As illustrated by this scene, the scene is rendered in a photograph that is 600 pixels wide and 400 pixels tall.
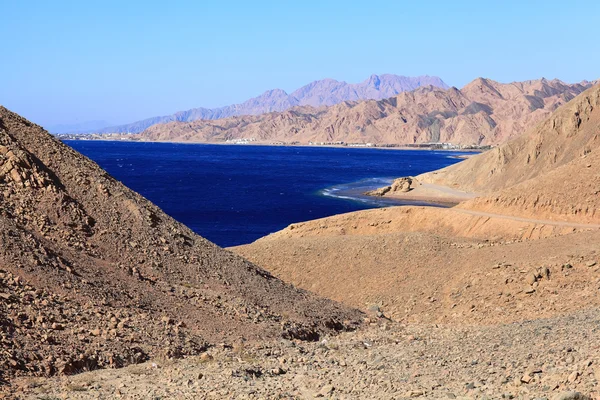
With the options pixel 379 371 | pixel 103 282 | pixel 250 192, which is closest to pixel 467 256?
pixel 379 371

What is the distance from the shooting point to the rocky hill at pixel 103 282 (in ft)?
47.5

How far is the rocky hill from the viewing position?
14.5m

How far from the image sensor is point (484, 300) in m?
22.7

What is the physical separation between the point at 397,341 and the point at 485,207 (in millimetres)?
27518

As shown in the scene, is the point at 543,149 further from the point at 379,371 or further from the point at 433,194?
the point at 379,371

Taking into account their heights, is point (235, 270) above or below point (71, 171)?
below

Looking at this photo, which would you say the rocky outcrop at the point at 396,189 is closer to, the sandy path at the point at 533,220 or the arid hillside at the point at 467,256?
the arid hillside at the point at 467,256

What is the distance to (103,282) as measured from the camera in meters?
17.4

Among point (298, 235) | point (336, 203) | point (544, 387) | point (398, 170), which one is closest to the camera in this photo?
point (544, 387)

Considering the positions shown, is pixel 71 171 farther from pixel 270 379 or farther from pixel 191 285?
pixel 270 379

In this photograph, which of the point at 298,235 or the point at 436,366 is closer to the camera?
the point at 436,366

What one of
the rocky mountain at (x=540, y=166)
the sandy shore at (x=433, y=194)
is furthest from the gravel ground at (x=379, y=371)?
the sandy shore at (x=433, y=194)

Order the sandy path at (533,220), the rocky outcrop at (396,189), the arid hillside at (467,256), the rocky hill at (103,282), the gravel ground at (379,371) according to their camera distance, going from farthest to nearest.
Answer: the rocky outcrop at (396,189)
the sandy path at (533,220)
the arid hillside at (467,256)
the rocky hill at (103,282)
the gravel ground at (379,371)

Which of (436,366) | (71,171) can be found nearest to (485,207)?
(71,171)
